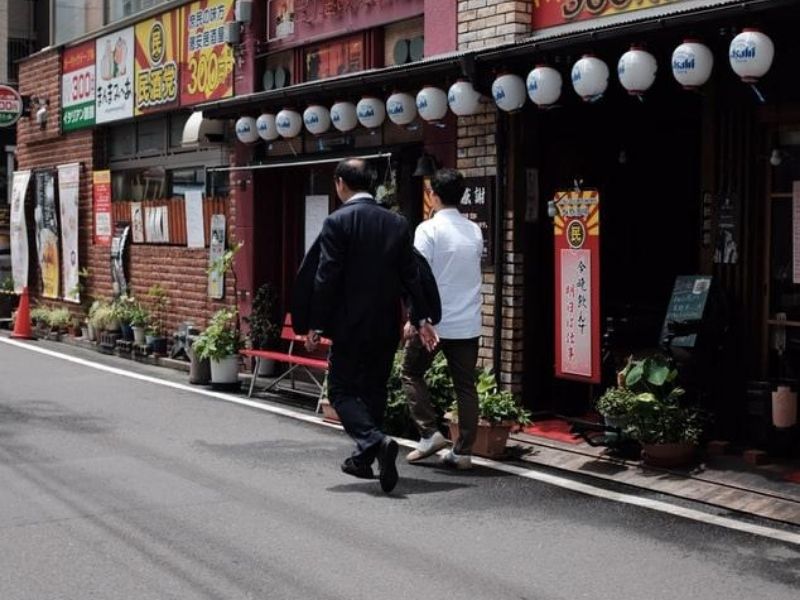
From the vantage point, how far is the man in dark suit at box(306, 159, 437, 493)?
23.7 ft

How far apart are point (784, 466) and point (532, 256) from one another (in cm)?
300

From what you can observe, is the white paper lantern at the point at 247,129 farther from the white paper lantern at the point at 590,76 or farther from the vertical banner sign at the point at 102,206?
the white paper lantern at the point at 590,76

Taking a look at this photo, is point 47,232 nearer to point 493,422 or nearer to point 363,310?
point 493,422

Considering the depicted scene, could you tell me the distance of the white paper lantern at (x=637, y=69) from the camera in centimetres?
806

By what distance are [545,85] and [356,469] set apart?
3397 millimetres

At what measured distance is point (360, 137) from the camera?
12.1 m

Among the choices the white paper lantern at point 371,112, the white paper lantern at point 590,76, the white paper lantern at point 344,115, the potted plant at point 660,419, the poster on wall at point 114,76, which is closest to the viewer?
the potted plant at point 660,419

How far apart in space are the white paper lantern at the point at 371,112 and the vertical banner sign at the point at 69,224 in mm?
8608

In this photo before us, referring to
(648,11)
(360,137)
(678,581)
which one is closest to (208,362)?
(360,137)

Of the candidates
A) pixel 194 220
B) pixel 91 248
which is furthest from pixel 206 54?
pixel 91 248

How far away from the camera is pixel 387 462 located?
7113mm

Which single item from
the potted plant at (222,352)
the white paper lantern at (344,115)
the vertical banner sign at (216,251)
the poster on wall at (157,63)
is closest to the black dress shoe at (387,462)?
the white paper lantern at (344,115)

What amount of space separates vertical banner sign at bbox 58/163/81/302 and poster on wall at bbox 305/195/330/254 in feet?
20.1

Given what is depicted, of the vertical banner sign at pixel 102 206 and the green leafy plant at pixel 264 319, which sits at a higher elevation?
the vertical banner sign at pixel 102 206
